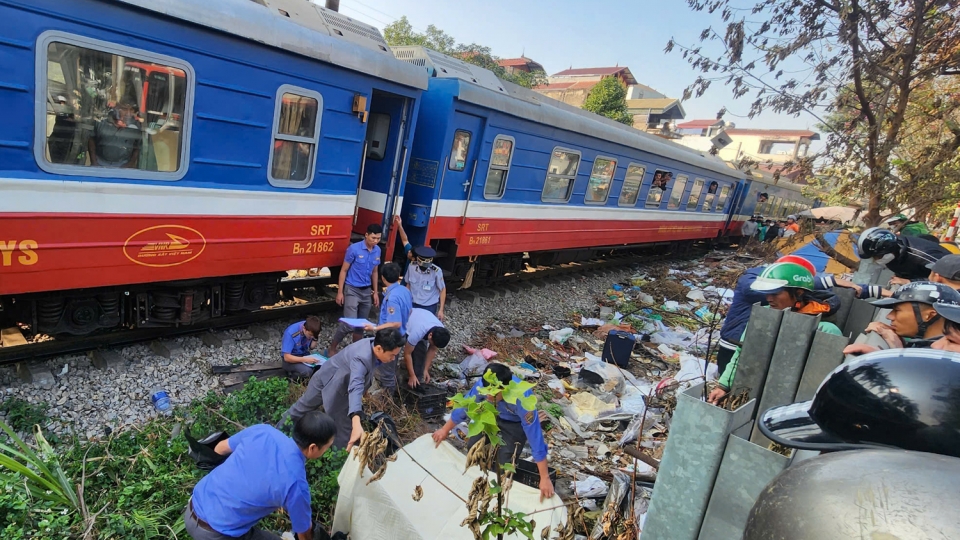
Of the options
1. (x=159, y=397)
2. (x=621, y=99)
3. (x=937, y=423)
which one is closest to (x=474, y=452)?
(x=937, y=423)

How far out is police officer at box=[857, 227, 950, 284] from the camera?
4652mm

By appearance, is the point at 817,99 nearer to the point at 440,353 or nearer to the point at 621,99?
the point at 440,353

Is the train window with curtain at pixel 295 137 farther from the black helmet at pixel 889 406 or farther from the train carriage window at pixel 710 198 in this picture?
the train carriage window at pixel 710 198

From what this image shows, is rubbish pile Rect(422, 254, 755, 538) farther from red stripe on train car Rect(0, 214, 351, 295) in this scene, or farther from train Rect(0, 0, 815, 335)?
red stripe on train car Rect(0, 214, 351, 295)

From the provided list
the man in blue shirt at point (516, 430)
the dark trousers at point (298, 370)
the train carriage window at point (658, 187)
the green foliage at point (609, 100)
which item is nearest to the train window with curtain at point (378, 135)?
the dark trousers at point (298, 370)

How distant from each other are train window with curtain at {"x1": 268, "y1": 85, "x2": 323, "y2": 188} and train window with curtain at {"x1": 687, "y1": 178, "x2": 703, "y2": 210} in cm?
1179

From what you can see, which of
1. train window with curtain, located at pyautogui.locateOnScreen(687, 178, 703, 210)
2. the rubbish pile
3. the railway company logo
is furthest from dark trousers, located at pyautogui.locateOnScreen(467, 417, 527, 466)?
train window with curtain, located at pyautogui.locateOnScreen(687, 178, 703, 210)

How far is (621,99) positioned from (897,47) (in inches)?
1163

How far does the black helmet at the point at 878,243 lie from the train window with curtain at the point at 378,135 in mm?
5068

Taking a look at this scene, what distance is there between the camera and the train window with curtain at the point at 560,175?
882 cm

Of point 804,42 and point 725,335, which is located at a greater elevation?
point 804,42

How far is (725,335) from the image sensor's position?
14.4 ft

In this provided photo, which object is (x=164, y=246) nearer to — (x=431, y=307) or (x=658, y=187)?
(x=431, y=307)

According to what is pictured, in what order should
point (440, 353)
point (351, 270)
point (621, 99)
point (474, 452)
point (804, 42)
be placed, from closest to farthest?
point (474, 452), point (351, 270), point (440, 353), point (804, 42), point (621, 99)
